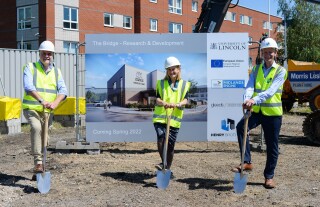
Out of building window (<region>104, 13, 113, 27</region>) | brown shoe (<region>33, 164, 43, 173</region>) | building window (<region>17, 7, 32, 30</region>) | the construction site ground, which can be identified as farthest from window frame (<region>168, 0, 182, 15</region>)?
brown shoe (<region>33, 164, 43, 173</region>)

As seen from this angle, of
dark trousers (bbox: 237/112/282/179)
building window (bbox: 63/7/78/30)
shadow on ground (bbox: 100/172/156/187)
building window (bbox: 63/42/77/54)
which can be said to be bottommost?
shadow on ground (bbox: 100/172/156/187)

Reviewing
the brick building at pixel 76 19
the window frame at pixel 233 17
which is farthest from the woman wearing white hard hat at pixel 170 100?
the window frame at pixel 233 17

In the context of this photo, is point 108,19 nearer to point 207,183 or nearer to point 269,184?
point 207,183

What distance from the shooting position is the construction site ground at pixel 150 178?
6.22m

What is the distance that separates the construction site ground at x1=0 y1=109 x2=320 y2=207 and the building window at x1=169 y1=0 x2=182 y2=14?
39.5 metres

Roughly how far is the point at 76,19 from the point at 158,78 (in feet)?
101

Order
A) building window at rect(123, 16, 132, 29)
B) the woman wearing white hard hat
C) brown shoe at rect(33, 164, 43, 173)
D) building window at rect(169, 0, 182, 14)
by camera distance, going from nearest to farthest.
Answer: brown shoe at rect(33, 164, 43, 173), the woman wearing white hard hat, building window at rect(123, 16, 132, 29), building window at rect(169, 0, 182, 14)

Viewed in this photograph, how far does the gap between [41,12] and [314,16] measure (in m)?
24.7

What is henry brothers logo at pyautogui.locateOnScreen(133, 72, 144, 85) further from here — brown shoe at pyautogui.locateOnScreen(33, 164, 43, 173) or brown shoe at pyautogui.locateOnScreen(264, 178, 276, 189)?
brown shoe at pyautogui.locateOnScreen(264, 178, 276, 189)

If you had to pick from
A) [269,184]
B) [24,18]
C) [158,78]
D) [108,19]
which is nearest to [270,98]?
[269,184]

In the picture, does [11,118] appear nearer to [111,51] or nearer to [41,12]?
[111,51]

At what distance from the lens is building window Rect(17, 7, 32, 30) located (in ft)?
127

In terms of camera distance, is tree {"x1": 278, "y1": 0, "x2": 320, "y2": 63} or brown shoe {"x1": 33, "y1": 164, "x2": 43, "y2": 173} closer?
brown shoe {"x1": 33, "y1": 164, "x2": 43, "y2": 173}


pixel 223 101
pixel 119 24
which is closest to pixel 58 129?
pixel 223 101
